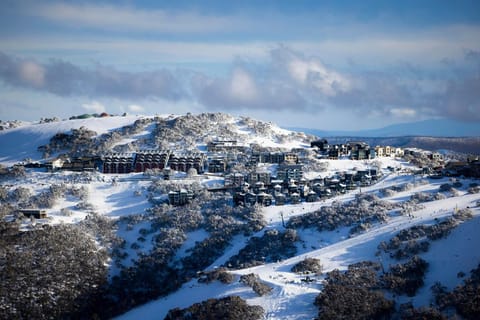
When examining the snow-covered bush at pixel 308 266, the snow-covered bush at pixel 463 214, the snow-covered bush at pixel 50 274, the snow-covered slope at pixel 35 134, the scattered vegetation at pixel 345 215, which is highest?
the snow-covered slope at pixel 35 134

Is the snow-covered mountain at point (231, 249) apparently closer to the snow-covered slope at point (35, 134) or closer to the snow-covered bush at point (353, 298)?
the snow-covered bush at point (353, 298)

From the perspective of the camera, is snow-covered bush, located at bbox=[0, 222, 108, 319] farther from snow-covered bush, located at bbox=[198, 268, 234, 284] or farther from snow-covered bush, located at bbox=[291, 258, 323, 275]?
snow-covered bush, located at bbox=[291, 258, 323, 275]

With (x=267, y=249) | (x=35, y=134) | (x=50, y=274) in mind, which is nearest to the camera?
(x=50, y=274)

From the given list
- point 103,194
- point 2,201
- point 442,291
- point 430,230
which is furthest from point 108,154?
point 442,291

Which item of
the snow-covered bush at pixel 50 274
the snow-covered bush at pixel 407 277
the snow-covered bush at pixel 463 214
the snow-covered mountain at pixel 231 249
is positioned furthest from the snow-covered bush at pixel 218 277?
the snow-covered bush at pixel 463 214

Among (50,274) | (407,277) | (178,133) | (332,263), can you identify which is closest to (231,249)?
(332,263)

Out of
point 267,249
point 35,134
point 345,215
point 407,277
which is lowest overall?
point 267,249

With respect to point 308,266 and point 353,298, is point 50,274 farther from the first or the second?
point 353,298

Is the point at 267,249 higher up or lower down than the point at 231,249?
higher up

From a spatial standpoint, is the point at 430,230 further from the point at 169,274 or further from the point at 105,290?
the point at 105,290
